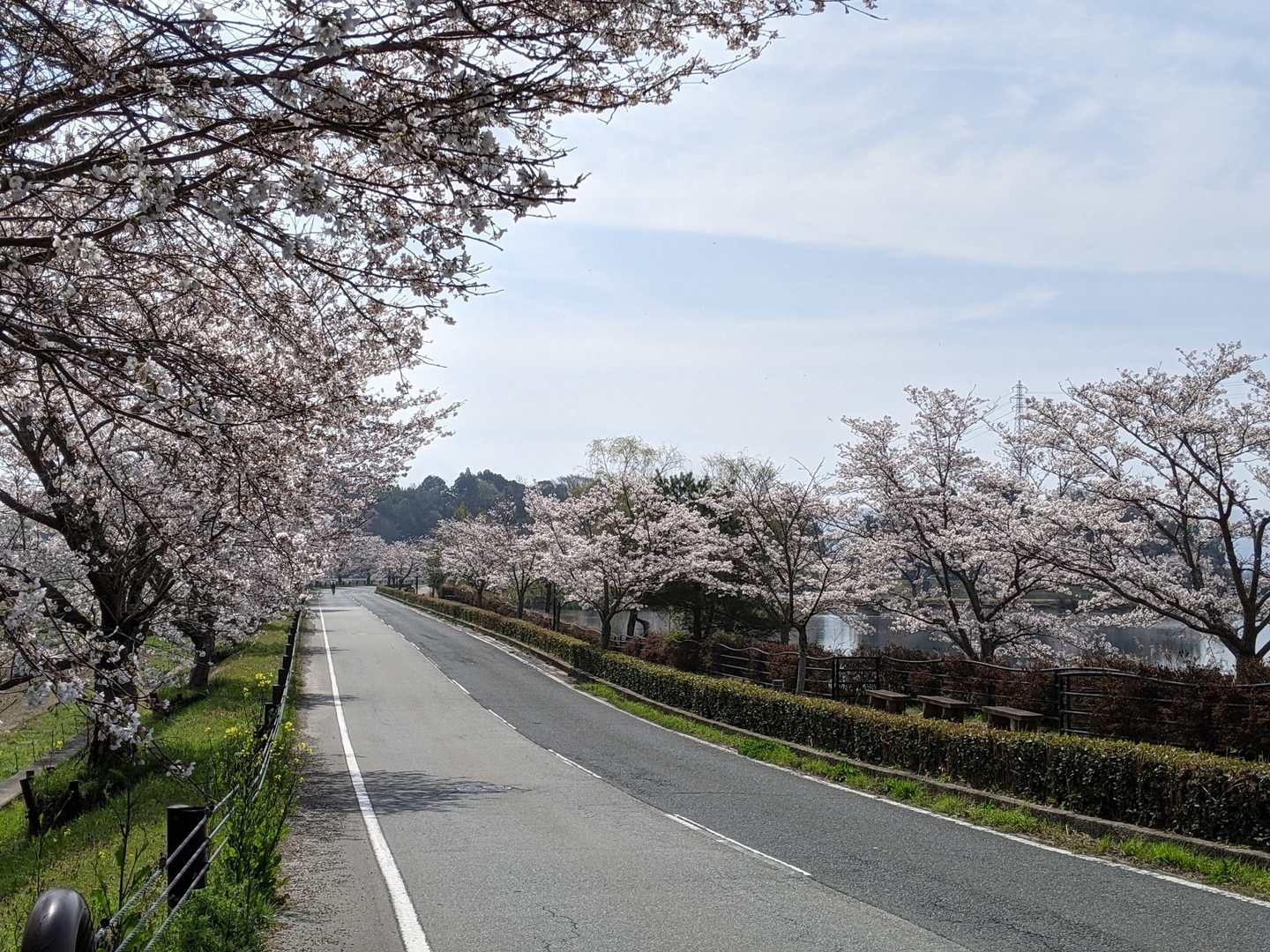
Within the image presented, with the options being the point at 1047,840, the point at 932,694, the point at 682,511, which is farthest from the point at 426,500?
the point at 1047,840

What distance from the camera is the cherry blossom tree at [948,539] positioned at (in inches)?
840

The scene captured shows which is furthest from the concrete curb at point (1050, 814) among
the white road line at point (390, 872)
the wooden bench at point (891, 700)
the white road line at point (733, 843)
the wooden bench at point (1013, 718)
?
the white road line at point (390, 872)

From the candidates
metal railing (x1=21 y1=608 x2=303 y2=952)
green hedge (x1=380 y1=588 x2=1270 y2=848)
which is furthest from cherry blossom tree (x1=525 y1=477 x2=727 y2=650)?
metal railing (x1=21 y1=608 x2=303 y2=952)

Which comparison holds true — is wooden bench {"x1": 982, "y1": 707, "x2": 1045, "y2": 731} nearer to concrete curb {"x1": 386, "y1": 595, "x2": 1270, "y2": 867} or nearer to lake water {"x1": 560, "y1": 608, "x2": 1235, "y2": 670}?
concrete curb {"x1": 386, "y1": 595, "x2": 1270, "y2": 867}

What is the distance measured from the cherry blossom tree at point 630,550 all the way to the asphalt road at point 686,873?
1441cm

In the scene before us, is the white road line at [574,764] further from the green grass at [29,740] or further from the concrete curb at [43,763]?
the green grass at [29,740]

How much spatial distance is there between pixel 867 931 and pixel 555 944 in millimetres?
2170

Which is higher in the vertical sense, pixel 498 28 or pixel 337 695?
pixel 498 28

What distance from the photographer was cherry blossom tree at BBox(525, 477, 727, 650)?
30750 mm

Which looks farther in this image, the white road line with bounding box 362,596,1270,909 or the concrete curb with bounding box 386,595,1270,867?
the concrete curb with bounding box 386,595,1270,867

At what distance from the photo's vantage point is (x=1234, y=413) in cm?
1689

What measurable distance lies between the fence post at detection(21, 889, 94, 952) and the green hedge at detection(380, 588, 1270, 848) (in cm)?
945

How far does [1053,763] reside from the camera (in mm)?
11258

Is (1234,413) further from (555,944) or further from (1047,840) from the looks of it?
(555,944)
